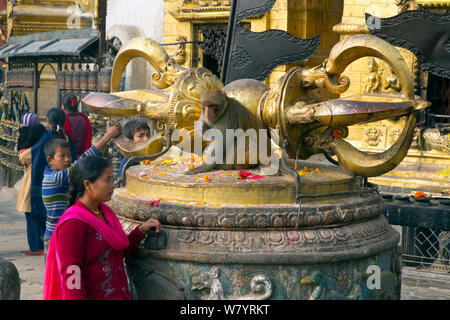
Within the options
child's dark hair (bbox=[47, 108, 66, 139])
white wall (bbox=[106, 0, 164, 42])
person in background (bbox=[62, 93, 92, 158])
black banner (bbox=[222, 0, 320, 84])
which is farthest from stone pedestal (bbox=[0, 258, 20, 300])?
white wall (bbox=[106, 0, 164, 42])

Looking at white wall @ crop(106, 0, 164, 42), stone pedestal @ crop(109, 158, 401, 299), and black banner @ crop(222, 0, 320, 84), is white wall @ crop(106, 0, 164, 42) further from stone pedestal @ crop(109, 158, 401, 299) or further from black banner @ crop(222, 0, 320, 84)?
stone pedestal @ crop(109, 158, 401, 299)

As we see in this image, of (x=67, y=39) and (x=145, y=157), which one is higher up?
(x=67, y=39)

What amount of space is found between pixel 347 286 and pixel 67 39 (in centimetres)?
946

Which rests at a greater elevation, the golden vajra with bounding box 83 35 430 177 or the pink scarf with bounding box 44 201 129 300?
the golden vajra with bounding box 83 35 430 177

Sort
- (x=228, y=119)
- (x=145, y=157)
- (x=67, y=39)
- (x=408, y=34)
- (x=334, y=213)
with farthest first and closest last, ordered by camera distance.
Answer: (x=67, y=39)
(x=408, y=34)
(x=145, y=157)
(x=228, y=119)
(x=334, y=213)

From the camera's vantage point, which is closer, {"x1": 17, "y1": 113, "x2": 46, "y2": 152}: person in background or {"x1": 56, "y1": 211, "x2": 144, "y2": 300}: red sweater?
{"x1": 56, "y1": 211, "x2": 144, "y2": 300}: red sweater

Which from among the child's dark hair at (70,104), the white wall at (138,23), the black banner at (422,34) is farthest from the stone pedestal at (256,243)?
the white wall at (138,23)

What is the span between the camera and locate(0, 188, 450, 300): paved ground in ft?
15.8

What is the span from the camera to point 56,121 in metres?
6.19

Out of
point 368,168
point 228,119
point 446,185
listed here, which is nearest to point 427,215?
point 446,185

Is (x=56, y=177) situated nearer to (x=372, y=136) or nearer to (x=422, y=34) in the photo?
(x=422, y=34)

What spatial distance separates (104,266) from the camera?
274cm

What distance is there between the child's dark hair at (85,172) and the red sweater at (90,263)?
18 centimetres
